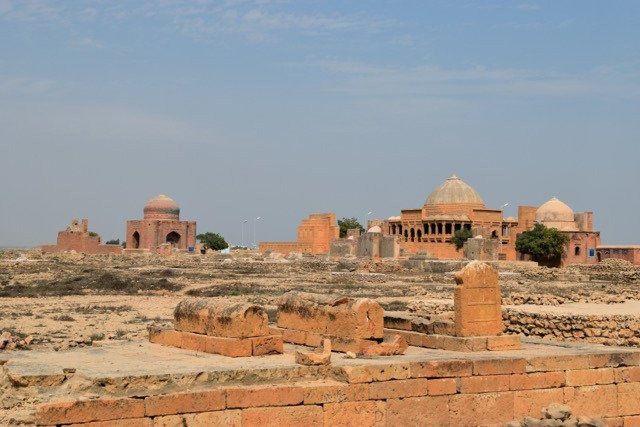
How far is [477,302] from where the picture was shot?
1084cm

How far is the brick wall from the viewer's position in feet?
25.1

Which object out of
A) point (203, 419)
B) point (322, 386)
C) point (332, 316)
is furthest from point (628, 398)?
point (203, 419)

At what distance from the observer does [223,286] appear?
30.3 metres

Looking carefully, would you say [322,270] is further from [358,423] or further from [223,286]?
[358,423]

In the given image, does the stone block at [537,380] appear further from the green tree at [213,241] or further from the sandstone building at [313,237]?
the green tree at [213,241]

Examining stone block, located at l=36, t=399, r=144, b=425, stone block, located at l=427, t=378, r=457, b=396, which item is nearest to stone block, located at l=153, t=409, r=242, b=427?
stone block, located at l=36, t=399, r=144, b=425

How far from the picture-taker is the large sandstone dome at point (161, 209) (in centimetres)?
8050

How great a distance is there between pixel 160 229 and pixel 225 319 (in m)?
70.5

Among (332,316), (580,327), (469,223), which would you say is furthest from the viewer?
(469,223)

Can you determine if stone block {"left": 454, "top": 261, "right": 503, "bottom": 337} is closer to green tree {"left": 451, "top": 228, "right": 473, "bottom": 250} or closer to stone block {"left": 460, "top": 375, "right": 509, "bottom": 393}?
stone block {"left": 460, "top": 375, "right": 509, "bottom": 393}

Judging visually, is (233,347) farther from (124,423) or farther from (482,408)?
(482,408)

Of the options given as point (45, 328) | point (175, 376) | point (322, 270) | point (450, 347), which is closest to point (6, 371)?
point (175, 376)

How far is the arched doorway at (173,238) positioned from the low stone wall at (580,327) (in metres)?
67.9

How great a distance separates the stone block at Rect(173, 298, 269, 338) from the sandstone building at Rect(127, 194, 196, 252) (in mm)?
67857
